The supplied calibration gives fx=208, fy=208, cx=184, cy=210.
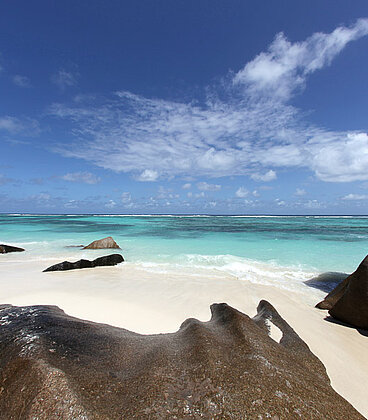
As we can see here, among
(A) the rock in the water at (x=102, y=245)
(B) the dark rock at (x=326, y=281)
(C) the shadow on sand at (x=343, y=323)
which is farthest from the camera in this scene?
(A) the rock in the water at (x=102, y=245)

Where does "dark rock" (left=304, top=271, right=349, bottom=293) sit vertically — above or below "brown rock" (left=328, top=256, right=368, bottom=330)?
below

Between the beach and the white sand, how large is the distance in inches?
0.5

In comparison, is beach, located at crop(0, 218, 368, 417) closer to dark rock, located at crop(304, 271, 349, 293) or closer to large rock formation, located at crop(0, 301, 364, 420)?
dark rock, located at crop(304, 271, 349, 293)

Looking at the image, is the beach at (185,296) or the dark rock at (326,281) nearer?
the beach at (185,296)

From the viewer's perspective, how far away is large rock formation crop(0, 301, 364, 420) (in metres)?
1.30

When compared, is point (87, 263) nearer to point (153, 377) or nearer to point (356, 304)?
point (153, 377)

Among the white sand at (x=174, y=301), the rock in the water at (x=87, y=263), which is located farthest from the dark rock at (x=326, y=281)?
the rock in the water at (x=87, y=263)

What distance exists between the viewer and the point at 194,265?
383 inches

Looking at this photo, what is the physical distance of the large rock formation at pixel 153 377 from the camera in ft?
4.27

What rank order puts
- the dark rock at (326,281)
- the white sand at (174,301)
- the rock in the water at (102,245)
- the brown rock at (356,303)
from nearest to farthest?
the white sand at (174,301) → the brown rock at (356,303) → the dark rock at (326,281) → the rock in the water at (102,245)

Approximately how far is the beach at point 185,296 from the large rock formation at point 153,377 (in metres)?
1.42

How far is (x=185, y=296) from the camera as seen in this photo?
5633 mm

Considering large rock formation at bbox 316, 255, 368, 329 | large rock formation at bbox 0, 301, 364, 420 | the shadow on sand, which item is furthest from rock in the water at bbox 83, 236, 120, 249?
large rock formation at bbox 316, 255, 368, 329

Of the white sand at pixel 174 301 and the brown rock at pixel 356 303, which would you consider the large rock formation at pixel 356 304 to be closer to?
the brown rock at pixel 356 303
